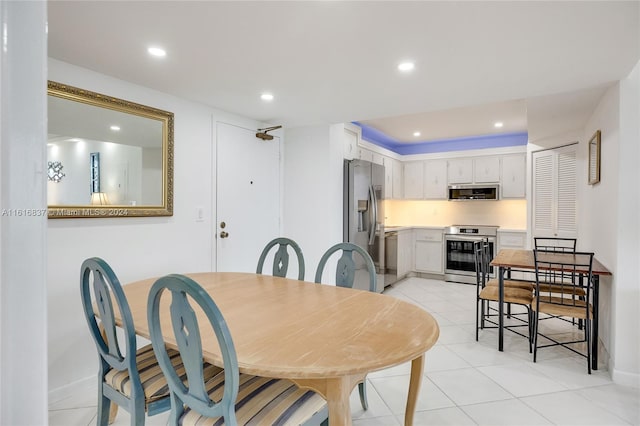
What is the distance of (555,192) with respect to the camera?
15.1 ft

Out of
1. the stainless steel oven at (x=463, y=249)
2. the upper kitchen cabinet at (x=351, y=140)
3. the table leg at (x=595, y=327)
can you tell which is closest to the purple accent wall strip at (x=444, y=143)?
the upper kitchen cabinet at (x=351, y=140)

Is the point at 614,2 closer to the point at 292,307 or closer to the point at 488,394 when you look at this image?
the point at 292,307

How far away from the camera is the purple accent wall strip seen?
18.3ft

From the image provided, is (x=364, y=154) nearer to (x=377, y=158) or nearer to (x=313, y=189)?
(x=377, y=158)

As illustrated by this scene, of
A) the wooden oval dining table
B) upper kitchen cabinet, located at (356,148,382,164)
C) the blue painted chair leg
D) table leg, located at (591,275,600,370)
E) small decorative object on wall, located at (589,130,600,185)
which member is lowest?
the blue painted chair leg

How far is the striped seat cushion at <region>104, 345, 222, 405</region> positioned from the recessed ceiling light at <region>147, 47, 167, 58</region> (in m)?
1.79

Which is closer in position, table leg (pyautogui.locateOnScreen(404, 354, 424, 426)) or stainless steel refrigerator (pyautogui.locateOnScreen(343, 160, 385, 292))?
table leg (pyautogui.locateOnScreen(404, 354, 424, 426))

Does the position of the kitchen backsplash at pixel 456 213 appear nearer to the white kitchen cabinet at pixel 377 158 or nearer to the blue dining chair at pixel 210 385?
the white kitchen cabinet at pixel 377 158

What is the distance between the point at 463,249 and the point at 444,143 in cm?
195

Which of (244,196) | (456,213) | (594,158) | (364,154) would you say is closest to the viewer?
(594,158)

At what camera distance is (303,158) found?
4.19 meters

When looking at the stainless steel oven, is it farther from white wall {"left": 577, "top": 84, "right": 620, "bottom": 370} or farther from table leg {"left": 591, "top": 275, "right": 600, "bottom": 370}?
table leg {"left": 591, "top": 275, "right": 600, "bottom": 370}

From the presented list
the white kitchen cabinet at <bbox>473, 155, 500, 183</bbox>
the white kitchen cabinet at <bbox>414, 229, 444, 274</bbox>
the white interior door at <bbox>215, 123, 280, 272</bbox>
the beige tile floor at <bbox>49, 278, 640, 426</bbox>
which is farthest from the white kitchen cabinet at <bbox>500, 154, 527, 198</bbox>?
the white interior door at <bbox>215, 123, 280, 272</bbox>

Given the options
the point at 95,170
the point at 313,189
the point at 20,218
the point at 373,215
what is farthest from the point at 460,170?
the point at 20,218
